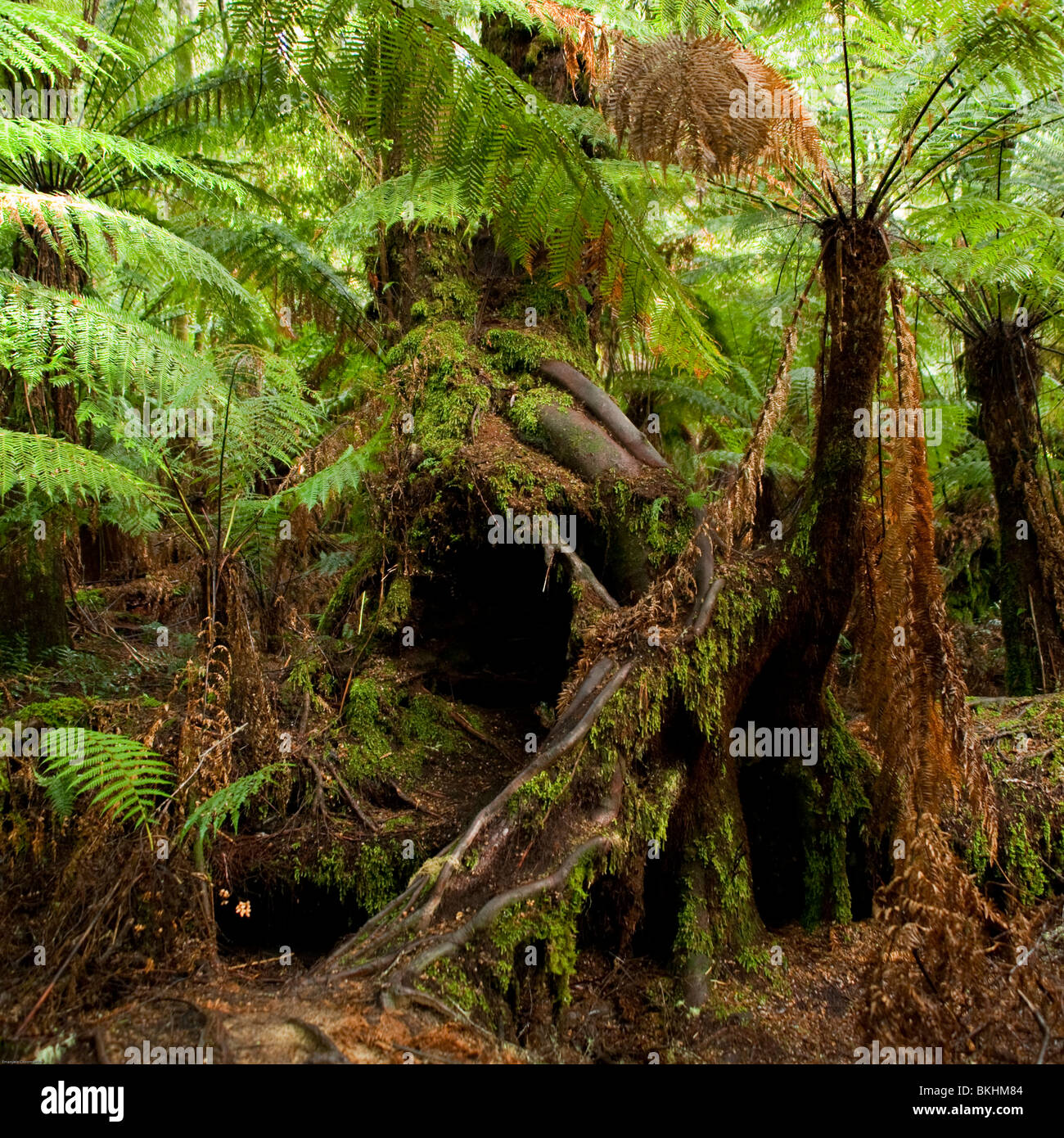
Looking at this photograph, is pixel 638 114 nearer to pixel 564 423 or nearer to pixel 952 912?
pixel 564 423

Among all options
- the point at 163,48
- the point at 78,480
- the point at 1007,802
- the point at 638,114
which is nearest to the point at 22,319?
the point at 78,480

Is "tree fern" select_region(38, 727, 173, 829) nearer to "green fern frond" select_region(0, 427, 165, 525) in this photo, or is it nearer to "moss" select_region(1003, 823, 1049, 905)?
"green fern frond" select_region(0, 427, 165, 525)

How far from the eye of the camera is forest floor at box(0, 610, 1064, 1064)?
5.99 feet

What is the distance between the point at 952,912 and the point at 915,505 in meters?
1.29

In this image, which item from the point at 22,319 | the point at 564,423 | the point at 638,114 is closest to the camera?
the point at 638,114

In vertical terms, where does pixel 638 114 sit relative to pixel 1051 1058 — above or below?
above

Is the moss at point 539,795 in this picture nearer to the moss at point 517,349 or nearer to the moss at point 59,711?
the moss at point 59,711

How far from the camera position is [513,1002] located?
2352 mm

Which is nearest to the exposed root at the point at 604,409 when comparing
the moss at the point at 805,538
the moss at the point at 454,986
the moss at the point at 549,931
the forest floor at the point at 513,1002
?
the moss at the point at 805,538

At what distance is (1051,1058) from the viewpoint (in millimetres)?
2260

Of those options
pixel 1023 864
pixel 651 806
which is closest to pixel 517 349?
pixel 651 806

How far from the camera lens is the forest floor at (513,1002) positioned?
183cm

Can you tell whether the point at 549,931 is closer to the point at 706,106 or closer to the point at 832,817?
the point at 832,817

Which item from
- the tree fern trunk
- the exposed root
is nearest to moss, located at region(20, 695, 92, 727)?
the exposed root
